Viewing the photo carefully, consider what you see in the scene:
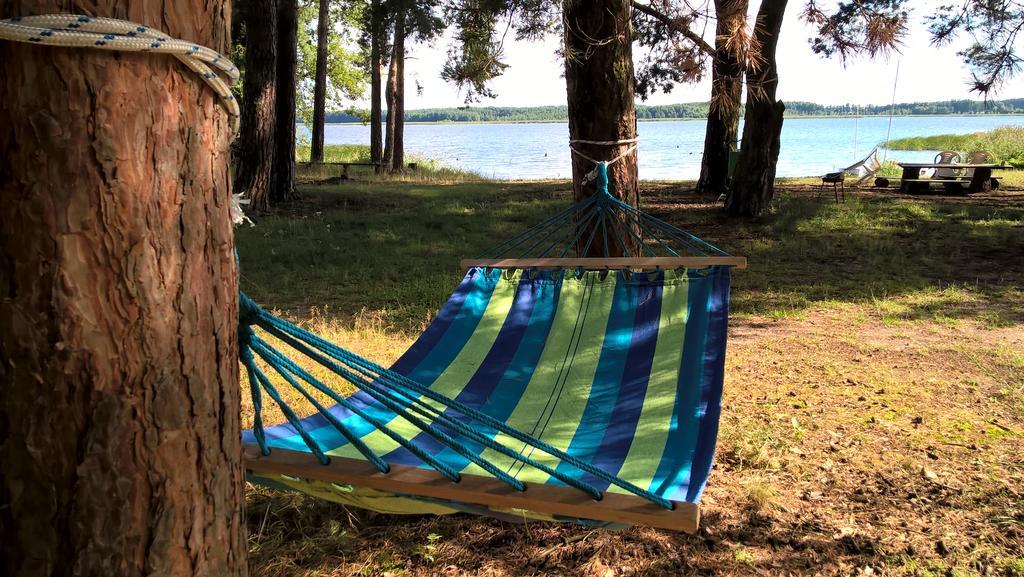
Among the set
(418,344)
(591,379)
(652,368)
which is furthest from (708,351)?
(418,344)

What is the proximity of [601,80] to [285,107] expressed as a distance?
638 cm

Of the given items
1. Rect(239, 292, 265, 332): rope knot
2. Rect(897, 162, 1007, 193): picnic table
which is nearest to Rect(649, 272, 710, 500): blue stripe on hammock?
Rect(239, 292, 265, 332): rope knot

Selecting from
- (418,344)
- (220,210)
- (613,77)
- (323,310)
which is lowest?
(323,310)

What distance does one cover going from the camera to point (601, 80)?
375 cm

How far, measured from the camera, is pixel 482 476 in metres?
1.56

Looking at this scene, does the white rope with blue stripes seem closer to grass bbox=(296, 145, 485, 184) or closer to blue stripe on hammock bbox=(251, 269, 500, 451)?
blue stripe on hammock bbox=(251, 269, 500, 451)

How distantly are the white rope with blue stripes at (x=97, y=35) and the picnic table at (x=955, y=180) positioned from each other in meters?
10.00

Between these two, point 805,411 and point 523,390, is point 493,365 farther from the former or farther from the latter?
point 805,411

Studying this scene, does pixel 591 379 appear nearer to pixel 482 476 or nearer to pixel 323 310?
pixel 482 476

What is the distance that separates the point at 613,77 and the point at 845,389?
1.72 m

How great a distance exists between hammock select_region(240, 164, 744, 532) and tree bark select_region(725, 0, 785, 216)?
178 inches

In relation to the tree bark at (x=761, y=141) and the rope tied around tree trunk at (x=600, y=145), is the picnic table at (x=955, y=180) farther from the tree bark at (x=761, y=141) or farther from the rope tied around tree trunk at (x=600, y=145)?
the rope tied around tree trunk at (x=600, y=145)

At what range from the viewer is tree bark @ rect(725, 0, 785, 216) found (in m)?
7.35

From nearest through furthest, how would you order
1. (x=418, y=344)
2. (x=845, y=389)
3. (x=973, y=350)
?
1. (x=418, y=344)
2. (x=845, y=389)
3. (x=973, y=350)
